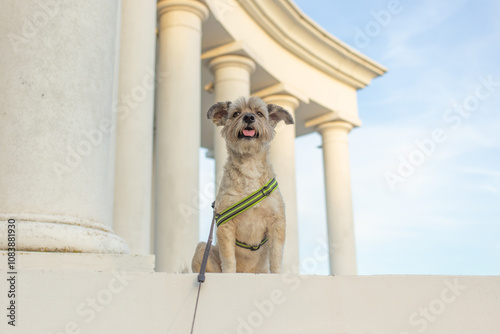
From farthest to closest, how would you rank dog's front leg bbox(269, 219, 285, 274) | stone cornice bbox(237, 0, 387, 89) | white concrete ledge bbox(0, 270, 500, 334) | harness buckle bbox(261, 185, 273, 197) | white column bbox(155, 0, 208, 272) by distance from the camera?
stone cornice bbox(237, 0, 387, 89)
white column bbox(155, 0, 208, 272)
harness buckle bbox(261, 185, 273, 197)
dog's front leg bbox(269, 219, 285, 274)
white concrete ledge bbox(0, 270, 500, 334)

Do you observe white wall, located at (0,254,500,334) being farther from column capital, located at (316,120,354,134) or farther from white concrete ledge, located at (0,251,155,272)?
column capital, located at (316,120,354,134)

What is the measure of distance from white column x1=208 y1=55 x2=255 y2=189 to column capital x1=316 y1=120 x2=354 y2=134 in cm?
1614

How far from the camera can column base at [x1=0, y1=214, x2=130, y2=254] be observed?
32.6 feet

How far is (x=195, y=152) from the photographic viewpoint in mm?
27422

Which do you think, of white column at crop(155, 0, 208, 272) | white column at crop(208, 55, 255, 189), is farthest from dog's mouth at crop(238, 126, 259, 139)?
white column at crop(208, 55, 255, 189)

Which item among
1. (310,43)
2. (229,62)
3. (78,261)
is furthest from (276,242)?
(310,43)

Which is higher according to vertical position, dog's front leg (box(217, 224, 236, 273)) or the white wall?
dog's front leg (box(217, 224, 236, 273))

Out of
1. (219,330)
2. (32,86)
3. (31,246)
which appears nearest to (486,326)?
(219,330)

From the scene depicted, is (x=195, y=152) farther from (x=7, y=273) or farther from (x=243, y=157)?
(x=7, y=273)

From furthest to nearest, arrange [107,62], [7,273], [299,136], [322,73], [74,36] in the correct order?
[299,136], [322,73], [107,62], [74,36], [7,273]

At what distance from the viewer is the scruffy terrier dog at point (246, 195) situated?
10.5 m

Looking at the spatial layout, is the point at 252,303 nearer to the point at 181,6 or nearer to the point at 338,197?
the point at 181,6

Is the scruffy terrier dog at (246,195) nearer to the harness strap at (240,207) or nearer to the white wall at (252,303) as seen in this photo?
the harness strap at (240,207)

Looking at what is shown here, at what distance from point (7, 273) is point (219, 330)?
3.20 m
